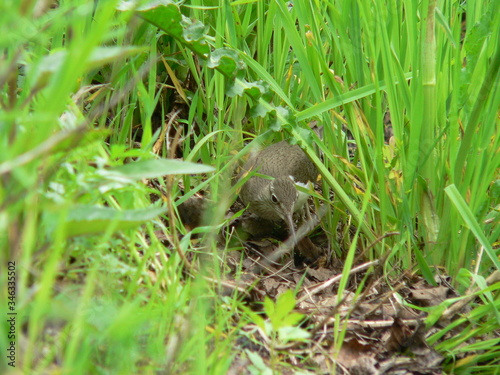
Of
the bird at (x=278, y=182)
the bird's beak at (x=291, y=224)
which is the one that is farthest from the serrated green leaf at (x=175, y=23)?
the bird's beak at (x=291, y=224)

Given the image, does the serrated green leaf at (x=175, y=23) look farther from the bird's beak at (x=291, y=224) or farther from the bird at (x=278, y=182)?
the bird's beak at (x=291, y=224)

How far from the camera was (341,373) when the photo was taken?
288cm

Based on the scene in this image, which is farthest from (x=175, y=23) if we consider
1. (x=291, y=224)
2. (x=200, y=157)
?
(x=291, y=224)

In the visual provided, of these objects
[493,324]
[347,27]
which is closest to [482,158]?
[493,324]

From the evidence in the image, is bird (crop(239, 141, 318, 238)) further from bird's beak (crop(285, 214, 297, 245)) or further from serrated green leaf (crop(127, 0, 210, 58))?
serrated green leaf (crop(127, 0, 210, 58))

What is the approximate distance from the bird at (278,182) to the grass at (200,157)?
1.37 feet

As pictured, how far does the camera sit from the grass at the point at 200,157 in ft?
6.22

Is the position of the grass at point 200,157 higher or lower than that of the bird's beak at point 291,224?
higher

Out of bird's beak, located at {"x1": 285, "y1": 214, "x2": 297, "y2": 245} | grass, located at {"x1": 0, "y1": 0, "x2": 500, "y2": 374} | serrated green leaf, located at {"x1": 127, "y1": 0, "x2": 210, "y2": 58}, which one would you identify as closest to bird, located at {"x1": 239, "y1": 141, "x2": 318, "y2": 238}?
bird's beak, located at {"x1": 285, "y1": 214, "x2": 297, "y2": 245}

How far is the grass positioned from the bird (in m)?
0.42

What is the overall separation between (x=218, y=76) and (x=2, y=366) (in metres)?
2.90

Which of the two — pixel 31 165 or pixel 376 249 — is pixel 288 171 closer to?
pixel 376 249

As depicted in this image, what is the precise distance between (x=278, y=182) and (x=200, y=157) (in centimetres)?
77

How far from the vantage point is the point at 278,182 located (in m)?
5.18
